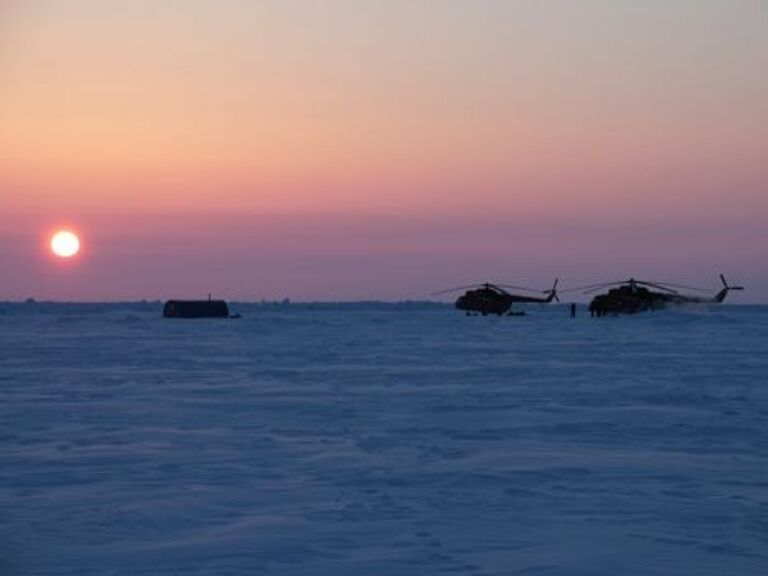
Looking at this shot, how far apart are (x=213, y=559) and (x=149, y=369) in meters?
20.7

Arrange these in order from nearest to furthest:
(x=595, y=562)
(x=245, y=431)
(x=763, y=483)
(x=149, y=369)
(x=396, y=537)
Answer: (x=595, y=562) < (x=396, y=537) < (x=763, y=483) < (x=245, y=431) < (x=149, y=369)

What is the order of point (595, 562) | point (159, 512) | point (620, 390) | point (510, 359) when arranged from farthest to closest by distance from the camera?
point (510, 359), point (620, 390), point (159, 512), point (595, 562)

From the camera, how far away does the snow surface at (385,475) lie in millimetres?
8344

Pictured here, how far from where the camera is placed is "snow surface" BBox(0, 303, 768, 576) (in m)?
8.34

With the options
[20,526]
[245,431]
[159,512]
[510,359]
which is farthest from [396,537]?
[510,359]

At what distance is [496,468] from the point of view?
12.1 meters

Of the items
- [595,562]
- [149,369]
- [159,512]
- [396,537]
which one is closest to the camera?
[595,562]

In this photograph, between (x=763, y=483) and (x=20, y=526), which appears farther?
(x=763, y=483)

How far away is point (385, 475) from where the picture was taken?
11.7 metres

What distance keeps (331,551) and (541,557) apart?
1.55 meters

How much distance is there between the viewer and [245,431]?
1539 cm

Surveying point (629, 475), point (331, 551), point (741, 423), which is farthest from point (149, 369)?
point (331, 551)

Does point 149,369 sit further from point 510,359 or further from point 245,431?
point 245,431

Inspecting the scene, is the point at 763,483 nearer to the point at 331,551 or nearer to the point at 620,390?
the point at 331,551
